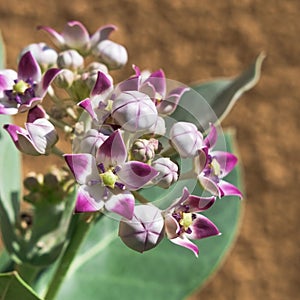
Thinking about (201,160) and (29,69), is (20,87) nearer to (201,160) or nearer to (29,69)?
(29,69)

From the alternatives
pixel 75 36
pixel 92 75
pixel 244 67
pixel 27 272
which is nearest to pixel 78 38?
pixel 75 36

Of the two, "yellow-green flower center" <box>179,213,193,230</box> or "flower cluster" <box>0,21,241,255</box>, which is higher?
"flower cluster" <box>0,21,241,255</box>

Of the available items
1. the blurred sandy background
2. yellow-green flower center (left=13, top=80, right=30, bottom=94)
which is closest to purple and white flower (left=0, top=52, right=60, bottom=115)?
yellow-green flower center (left=13, top=80, right=30, bottom=94)

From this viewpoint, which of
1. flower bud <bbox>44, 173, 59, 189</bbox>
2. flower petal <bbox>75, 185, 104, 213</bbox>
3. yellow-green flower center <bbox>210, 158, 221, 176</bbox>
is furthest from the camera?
flower bud <bbox>44, 173, 59, 189</bbox>

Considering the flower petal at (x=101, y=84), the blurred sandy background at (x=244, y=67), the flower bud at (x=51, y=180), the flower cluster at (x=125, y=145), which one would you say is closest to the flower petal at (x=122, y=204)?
the flower cluster at (x=125, y=145)

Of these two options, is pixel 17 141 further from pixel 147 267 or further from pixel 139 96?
pixel 147 267

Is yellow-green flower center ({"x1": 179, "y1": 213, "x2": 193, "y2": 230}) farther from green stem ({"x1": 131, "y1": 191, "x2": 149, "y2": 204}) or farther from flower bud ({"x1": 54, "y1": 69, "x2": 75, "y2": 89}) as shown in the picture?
flower bud ({"x1": 54, "y1": 69, "x2": 75, "y2": 89})

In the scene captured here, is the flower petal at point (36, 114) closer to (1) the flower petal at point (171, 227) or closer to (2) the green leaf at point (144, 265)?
(1) the flower petal at point (171, 227)
